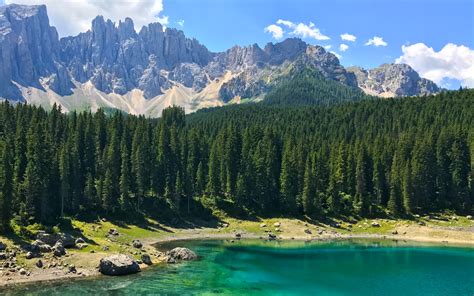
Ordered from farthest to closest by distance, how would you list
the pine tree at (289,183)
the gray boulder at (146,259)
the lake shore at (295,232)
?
the pine tree at (289,183) < the lake shore at (295,232) < the gray boulder at (146,259)

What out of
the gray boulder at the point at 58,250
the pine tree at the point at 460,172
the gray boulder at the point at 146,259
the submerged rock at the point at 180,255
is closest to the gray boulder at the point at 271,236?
the submerged rock at the point at 180,255

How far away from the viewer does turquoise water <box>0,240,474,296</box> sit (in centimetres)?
5797

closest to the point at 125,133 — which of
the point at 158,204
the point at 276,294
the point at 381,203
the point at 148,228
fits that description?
the point at 158,204

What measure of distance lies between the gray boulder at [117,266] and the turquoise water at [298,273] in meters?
2.01

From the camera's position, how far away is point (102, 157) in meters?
127

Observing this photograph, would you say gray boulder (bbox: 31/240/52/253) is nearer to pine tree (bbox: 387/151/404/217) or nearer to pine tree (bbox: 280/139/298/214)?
pine tree (bbox: 280/139/298/214)

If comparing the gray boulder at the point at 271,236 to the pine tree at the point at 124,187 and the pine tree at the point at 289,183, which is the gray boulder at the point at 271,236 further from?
the pine tree at the point at 124,187

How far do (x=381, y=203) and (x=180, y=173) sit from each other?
6415 centimetres

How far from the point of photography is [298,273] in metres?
72.1

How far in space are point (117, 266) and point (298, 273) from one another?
1141 inches

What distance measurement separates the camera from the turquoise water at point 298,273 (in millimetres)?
57969

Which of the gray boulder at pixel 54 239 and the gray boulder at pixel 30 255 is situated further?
the gray boulder at pixel 54 239

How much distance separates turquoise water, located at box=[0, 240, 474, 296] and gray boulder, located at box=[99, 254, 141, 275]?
2006mm

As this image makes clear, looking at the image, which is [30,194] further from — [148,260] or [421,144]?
[421,144]
